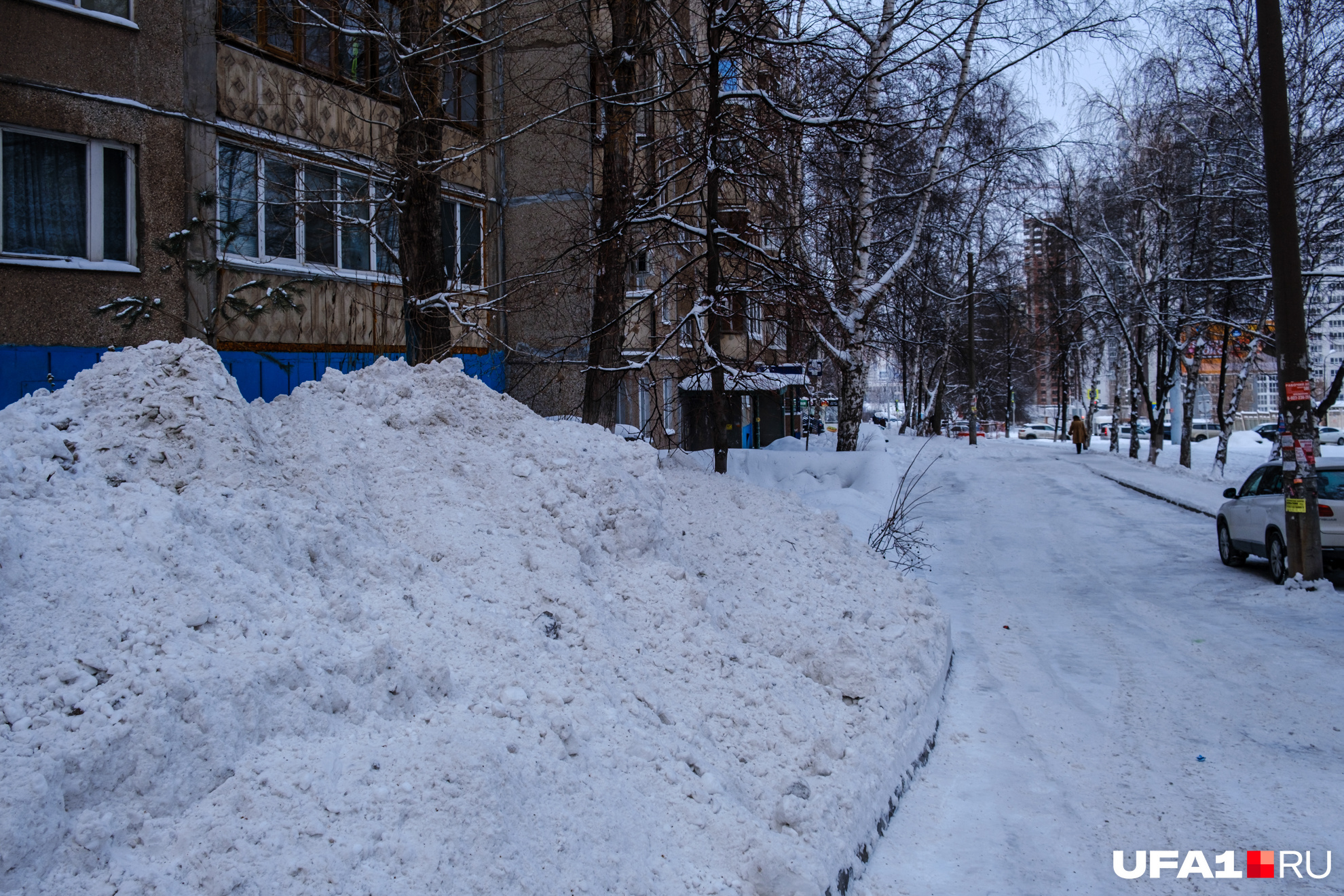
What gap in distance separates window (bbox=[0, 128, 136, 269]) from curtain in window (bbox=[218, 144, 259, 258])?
1079mm

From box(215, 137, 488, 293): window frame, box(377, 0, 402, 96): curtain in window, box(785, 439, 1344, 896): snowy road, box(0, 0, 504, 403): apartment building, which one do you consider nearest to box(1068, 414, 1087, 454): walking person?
box(785, 439, 1344, 896): snowy road

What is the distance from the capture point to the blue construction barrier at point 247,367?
391 inches

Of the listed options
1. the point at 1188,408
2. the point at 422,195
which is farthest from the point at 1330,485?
the point at 1188,408

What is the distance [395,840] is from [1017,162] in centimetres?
2104

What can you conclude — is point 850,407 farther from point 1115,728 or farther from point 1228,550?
point 1115,728

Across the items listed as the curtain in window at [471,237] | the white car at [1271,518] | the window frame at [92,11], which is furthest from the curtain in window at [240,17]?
the white car at [1271,518]

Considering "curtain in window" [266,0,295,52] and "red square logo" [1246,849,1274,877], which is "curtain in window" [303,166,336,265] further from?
"red square logo" [1246,849,1274,877]

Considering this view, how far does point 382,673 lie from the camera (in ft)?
11.3

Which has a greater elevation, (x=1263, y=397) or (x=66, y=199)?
(x=1263, y=397)

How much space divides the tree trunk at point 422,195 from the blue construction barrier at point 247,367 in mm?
797

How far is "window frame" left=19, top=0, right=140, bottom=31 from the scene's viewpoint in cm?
1016

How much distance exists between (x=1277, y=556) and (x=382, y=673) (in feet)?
36.6

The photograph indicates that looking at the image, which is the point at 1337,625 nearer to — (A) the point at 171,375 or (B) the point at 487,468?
(B) the point at 487,468

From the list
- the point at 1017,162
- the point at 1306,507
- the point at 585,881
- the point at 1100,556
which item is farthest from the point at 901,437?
the point at 585,881
